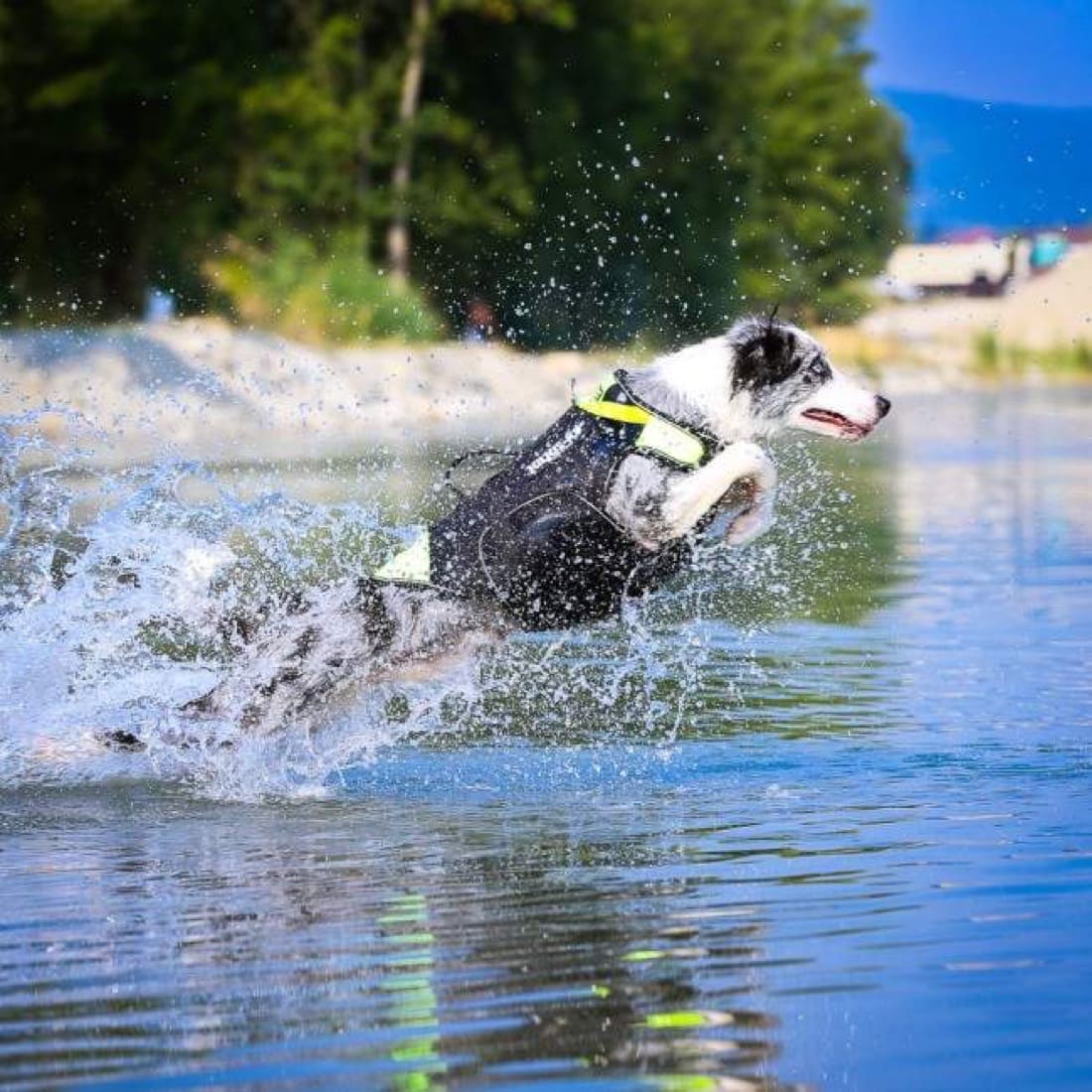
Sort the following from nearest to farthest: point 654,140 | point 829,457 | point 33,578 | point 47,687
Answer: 1. point 47,687
2. point 33,578
3. point 829,457
4. point 654,140

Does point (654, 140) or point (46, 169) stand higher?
point (654, 140)

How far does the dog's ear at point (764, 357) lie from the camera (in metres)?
8.07

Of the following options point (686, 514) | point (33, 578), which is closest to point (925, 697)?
point (686, 514)

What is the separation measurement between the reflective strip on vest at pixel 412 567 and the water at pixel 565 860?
1.27ft

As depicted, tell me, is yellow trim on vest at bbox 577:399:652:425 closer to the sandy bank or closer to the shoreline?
the shoreline

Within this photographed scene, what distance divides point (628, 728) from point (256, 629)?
66.9 inches

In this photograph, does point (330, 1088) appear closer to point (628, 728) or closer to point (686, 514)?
point (686, 514)

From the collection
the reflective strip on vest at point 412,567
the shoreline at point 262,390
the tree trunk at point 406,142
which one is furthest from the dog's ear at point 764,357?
the tree trunk at point 406,142

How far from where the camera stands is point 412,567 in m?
8.34

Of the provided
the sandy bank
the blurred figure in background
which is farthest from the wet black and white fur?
the blurred figure in background

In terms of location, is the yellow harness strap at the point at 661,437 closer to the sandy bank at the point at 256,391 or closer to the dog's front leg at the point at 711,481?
the dog's front leg at the point at 711,481

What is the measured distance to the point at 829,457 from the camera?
24.2m

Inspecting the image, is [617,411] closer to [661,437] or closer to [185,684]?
[661,437]

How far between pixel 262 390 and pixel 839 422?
23195mm
